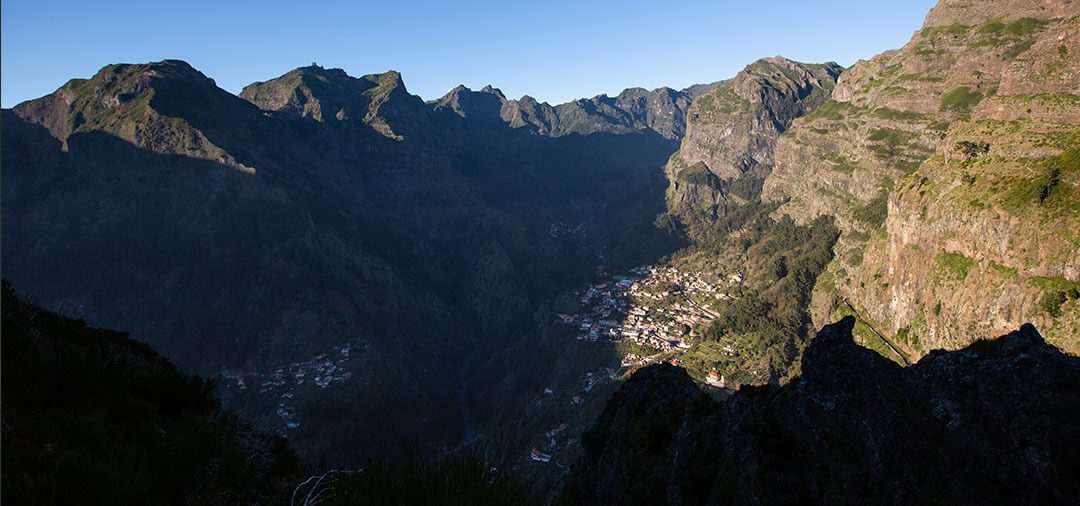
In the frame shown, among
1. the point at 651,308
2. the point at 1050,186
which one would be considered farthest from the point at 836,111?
the point at 1050,186

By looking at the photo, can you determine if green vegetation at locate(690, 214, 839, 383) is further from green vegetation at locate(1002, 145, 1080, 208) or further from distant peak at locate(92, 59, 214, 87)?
distant peak at locate(92, 59, 214, 87)

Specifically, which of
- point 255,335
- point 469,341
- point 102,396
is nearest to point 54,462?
point 102,396

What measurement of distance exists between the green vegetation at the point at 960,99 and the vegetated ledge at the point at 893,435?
116 m

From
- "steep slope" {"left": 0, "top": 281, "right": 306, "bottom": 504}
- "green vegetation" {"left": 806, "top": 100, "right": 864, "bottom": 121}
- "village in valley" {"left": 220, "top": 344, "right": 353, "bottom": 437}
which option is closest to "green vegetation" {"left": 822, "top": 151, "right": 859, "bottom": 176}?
"green vegetation" {"left": 806, "top": 100, "right": 864, "bottom": 121}

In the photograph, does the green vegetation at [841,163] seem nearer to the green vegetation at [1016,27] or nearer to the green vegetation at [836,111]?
the green vegetation at [836,111]

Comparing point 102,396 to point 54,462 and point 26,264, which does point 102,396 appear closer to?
point 54,462

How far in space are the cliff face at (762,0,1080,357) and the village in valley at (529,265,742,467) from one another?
98.2ft

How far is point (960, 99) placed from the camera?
96.2 meters

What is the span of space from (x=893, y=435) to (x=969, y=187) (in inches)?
2385

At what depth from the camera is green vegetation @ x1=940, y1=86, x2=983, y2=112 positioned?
93.1 metres

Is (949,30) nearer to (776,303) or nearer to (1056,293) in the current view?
(776,303)

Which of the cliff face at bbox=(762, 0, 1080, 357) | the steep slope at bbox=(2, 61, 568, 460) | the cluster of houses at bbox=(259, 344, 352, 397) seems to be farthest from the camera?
the steep slope at bbox=(2, 61, 568, 460)

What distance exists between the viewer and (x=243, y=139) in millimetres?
148250

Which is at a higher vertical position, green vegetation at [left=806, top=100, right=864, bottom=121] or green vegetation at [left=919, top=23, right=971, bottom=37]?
green vegetation at [left=919, top=23, right=971, bottom=37]
